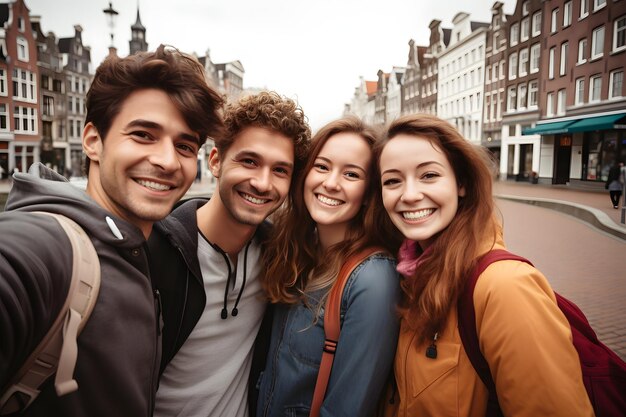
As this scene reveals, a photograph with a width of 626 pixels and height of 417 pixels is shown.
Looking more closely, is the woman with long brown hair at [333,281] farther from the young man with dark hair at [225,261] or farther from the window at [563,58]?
the window at [563,58]

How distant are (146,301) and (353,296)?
94 centimetres

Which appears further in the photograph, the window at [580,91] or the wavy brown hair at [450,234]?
the window at [580,91]

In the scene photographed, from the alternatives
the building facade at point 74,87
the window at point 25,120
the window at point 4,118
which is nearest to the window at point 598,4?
the window at point 4,118

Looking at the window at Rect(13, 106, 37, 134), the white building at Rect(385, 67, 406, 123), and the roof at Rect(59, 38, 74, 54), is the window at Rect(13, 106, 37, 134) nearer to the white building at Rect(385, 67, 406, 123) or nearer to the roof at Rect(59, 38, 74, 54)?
the roof at Rect(59, 38, 74, 54)

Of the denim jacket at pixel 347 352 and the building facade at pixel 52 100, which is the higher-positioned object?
the building facade at pixel 52 100

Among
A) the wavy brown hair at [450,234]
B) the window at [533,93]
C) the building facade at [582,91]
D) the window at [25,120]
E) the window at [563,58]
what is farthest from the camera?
the window at [25,120]

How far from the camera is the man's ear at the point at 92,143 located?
1717mm

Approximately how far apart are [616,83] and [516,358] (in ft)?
96.0

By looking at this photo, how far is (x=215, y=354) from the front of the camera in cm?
210

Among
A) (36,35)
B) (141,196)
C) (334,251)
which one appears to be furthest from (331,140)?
(36,35)

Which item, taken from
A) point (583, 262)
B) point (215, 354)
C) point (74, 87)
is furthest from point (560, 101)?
point (74, 87)

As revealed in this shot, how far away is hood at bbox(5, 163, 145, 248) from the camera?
1270mm

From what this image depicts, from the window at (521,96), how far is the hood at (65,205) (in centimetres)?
4013

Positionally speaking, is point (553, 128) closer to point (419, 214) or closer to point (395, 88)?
point (419, 214)
